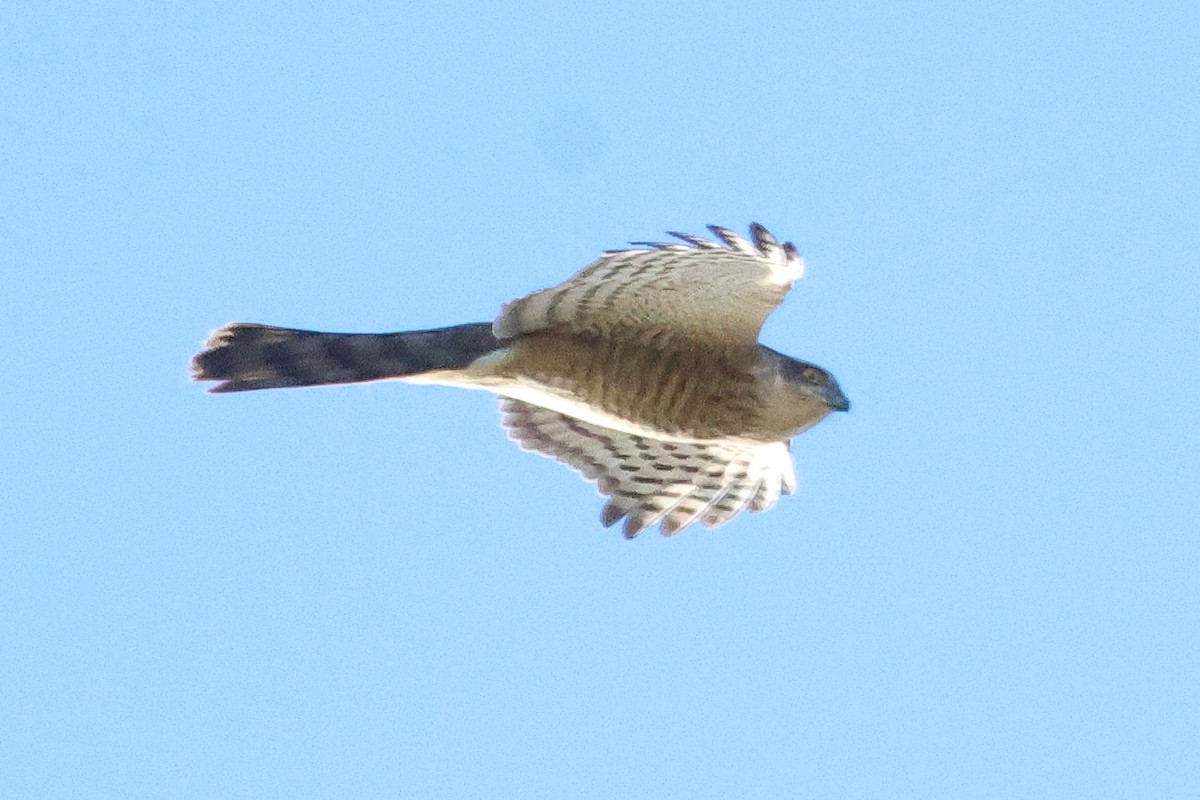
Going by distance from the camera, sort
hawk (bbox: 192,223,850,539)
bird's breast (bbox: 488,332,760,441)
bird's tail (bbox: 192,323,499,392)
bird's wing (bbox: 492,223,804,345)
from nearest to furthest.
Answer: bird's wing (bbox: 492,223,804,345) → hawk (bbox: 192,223,850,539) → bird's tail (bbox: 192,323,499,392) → bird's breast (bbox: 488,332,760,441)

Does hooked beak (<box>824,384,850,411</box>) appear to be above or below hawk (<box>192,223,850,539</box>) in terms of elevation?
below

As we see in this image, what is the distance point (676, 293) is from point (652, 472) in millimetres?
1582

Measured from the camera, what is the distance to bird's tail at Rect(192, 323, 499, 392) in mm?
8398

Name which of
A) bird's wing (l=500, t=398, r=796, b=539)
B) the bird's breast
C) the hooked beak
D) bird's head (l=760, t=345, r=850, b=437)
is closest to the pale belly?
the bird's breast

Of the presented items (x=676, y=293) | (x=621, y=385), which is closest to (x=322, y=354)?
(x=621, y=385)

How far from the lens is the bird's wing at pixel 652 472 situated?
9.63 m

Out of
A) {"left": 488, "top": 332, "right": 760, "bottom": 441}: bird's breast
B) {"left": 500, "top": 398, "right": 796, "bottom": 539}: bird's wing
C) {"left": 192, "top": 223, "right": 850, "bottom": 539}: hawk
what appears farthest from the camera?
{"left": 500, "top": 398, "right": 796, "bottom": 539}: bird's wing

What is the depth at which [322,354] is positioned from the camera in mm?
8516

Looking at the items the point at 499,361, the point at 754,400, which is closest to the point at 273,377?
the point at 499,361

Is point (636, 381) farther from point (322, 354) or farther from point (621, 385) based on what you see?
point (322, 354)

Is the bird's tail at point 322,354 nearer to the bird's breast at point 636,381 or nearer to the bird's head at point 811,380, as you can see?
the bird's breast at point 636,381

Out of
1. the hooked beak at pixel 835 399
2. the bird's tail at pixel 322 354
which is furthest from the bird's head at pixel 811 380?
the bird's tail at pixel 322 354

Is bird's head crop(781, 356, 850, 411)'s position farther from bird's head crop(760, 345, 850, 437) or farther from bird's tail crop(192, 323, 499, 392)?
bird's tail crop(192, 323, 499, 392)

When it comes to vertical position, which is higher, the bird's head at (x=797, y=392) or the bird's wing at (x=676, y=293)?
the bird's wing at (x=676, y=293)
